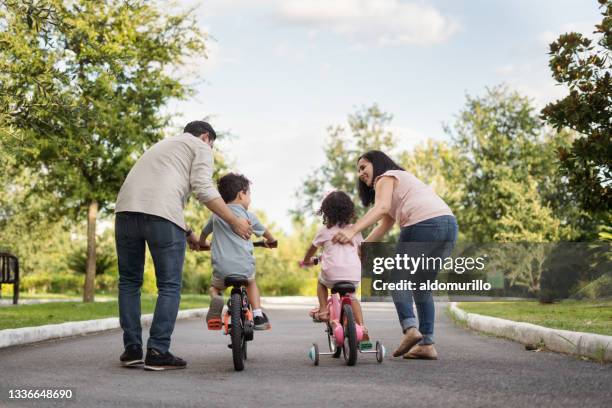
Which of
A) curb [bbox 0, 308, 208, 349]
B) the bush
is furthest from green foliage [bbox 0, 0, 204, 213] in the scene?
the bush

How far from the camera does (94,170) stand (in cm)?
2222

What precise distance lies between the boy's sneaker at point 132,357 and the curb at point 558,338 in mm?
3936

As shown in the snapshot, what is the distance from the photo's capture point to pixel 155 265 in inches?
288

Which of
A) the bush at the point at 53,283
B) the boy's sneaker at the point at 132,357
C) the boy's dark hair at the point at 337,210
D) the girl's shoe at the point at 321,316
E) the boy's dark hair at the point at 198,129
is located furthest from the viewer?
the bush at the point at 53,283

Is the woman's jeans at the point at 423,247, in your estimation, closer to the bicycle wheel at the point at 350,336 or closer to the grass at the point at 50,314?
the bicycle wheel at the point at 350,336

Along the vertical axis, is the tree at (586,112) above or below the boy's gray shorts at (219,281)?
above

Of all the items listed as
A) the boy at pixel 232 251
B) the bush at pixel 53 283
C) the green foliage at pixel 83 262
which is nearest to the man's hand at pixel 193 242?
the boy at pixel 232 251

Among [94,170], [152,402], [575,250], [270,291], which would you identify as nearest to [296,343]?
[152,402]

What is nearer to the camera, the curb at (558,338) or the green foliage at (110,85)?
the curb at (558,338)

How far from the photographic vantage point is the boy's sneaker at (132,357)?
294 inches

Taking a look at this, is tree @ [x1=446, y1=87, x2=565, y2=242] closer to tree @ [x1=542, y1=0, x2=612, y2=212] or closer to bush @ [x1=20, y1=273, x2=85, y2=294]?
A: bush @ [x1=20, y1=273, x2=85, y2=294]

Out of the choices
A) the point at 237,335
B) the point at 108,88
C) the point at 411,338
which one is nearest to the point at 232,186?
the point at 237,335

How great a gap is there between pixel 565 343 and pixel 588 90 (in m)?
5.73

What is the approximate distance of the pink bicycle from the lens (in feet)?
24.6
